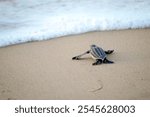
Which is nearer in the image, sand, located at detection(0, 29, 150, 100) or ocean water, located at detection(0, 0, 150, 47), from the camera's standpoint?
sand, located at detection(0, 29, 150, 100)

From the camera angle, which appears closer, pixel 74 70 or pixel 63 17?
pixel 74 70

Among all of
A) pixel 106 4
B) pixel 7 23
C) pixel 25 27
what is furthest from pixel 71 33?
pixel 106 4

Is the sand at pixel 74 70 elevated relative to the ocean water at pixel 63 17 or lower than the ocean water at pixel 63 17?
lower

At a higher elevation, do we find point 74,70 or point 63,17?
point 63,17

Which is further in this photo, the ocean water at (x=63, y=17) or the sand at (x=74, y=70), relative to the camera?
the ocean water at (x=63, y=17)

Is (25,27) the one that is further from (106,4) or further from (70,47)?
(106,4)
